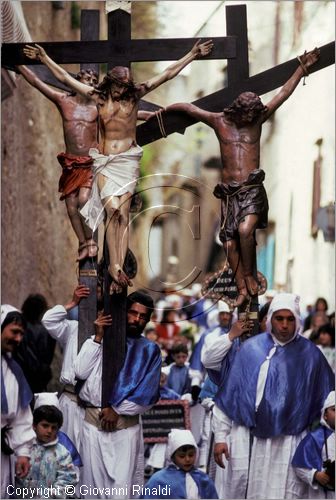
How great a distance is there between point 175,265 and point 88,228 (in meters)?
49.4

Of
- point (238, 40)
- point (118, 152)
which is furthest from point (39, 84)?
point (238, 40)

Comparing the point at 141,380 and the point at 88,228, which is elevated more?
the point at 88,228

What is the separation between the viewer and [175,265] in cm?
6091

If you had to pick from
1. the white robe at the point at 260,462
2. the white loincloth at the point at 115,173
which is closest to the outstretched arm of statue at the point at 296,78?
the white loincloth at the point at 115,173

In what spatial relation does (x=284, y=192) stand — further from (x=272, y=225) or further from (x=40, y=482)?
(x=40, y=482)

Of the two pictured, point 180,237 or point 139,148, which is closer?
point 139,148

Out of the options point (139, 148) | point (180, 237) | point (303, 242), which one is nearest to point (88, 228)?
point (139, 148)

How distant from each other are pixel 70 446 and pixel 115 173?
6.36ft

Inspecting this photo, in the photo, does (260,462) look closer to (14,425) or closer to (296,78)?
(14,425)

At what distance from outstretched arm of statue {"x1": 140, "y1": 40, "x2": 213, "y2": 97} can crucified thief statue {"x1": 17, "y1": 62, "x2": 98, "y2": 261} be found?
1.73 ft

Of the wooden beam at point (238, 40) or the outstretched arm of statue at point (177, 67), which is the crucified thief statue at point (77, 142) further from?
the wooden beam at point (238, 40)

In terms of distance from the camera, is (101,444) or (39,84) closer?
(101,444)

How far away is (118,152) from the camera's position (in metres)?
11.1

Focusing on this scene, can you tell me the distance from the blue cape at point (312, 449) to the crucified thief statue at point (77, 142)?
204 centimetres
